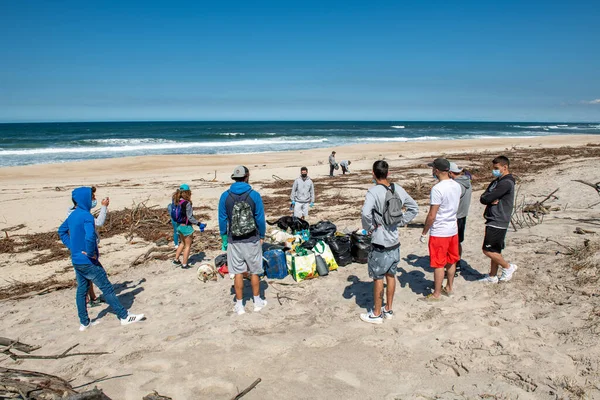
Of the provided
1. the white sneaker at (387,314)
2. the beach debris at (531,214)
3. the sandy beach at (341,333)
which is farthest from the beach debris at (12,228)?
the beach debris at (531,214)

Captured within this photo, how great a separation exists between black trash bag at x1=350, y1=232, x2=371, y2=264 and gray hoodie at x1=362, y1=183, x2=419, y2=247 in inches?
87.5

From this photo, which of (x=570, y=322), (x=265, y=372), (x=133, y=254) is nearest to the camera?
(x=265, y=372)

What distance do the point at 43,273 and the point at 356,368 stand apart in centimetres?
643

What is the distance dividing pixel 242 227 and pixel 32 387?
8.07ft

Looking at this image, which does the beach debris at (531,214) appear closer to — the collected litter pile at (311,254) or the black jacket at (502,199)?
the black jacket at (502,199)

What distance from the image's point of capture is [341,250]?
6.36m

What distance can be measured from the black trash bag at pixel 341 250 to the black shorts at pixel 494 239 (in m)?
2.21

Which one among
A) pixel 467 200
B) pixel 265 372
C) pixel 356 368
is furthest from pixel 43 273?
pixel 467 200

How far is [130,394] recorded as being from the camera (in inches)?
135

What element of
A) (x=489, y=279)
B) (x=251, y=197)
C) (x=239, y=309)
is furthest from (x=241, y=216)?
(x=489, y=279)

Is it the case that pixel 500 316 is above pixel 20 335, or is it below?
above

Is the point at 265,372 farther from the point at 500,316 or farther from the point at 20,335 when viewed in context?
the point at 20,335

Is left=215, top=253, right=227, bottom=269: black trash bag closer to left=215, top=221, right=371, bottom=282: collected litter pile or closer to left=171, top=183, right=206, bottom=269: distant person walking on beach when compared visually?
left=215, top=221, right=371, bottom=282: collected litter pile

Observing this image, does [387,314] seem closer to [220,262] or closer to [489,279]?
[489,279]
